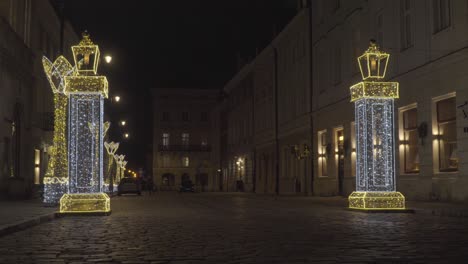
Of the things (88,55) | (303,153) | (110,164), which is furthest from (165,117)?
(88,55)

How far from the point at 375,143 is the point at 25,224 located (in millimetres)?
10824

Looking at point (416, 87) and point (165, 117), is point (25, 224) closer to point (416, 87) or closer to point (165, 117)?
point (416, 87)

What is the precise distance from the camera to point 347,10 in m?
35.4

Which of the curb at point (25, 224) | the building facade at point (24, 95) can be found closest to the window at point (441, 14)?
the curb at point (25, 224)

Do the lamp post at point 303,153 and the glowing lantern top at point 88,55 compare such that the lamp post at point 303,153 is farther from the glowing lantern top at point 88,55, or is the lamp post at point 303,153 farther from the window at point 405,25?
the glowing lantern top at point 88,55

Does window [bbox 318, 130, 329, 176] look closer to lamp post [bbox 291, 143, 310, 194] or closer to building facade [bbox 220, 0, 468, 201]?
building facade [bbox 220, 0, 468, 201]

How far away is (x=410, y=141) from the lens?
27141mm

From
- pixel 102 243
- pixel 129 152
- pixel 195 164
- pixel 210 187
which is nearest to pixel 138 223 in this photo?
pixel 102 243

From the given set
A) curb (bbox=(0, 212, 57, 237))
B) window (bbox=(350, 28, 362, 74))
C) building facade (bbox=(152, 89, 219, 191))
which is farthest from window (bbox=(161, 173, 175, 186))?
curb (bbox=(0, 212, 57, 237))

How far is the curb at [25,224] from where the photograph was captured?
1232 cm

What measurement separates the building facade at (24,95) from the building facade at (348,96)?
1599 cm

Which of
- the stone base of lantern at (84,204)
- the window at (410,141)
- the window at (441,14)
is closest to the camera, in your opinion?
the stone base of lantern at (84,204)

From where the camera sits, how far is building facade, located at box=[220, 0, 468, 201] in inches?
928

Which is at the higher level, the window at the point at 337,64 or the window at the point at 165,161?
the window at the point at 337,64
